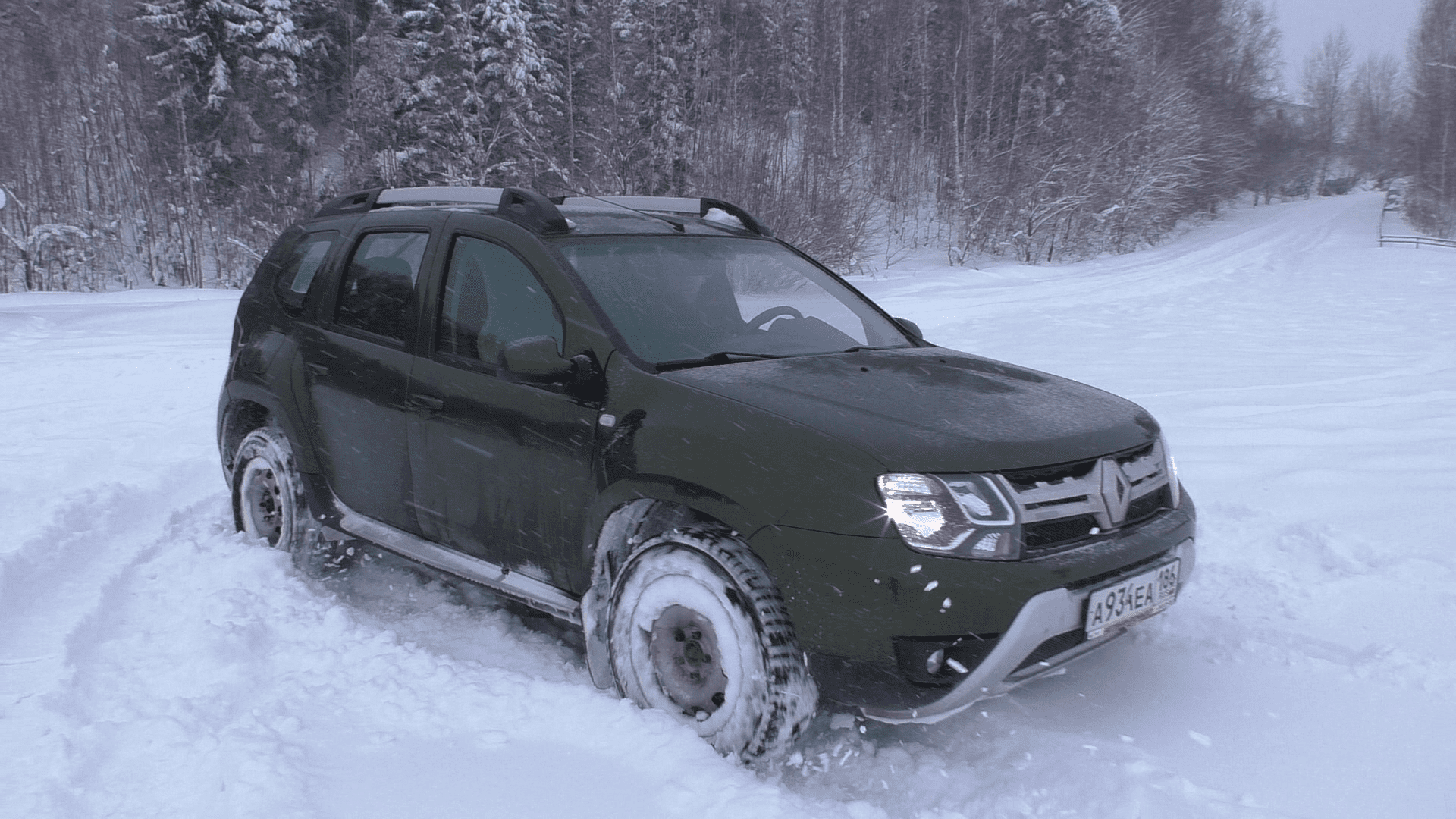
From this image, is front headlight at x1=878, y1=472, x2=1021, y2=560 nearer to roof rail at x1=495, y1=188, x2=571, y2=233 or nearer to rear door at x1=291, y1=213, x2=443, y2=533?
roof rail at x1=495, y1=188, x2=571, y2=233

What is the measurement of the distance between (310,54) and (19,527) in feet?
124

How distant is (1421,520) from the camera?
4.91 metres

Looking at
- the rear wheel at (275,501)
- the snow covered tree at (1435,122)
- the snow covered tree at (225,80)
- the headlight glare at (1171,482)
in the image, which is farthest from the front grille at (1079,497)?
the snow covered tree at (1435,122)

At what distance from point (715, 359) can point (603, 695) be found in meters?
1.19

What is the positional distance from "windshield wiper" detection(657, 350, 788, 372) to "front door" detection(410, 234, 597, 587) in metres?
0.30

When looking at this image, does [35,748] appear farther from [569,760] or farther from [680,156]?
[680,156]

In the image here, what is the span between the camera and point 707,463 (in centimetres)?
293

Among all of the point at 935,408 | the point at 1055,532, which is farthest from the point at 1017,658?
the point at 935,408

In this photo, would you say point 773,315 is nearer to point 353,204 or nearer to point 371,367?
point 371,367

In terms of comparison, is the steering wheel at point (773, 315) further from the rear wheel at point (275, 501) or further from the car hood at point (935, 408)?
the rear wheel at point (275, 501)

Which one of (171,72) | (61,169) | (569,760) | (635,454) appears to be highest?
(171,72)

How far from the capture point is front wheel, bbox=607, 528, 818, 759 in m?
2.78

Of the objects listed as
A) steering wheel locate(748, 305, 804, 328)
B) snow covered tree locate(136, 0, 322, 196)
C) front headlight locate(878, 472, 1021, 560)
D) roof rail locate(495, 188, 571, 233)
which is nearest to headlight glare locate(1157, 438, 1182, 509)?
front headlight locate(878, 472, 1021, 560)

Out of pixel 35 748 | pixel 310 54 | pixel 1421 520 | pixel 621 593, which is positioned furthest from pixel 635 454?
pixel 310 54
